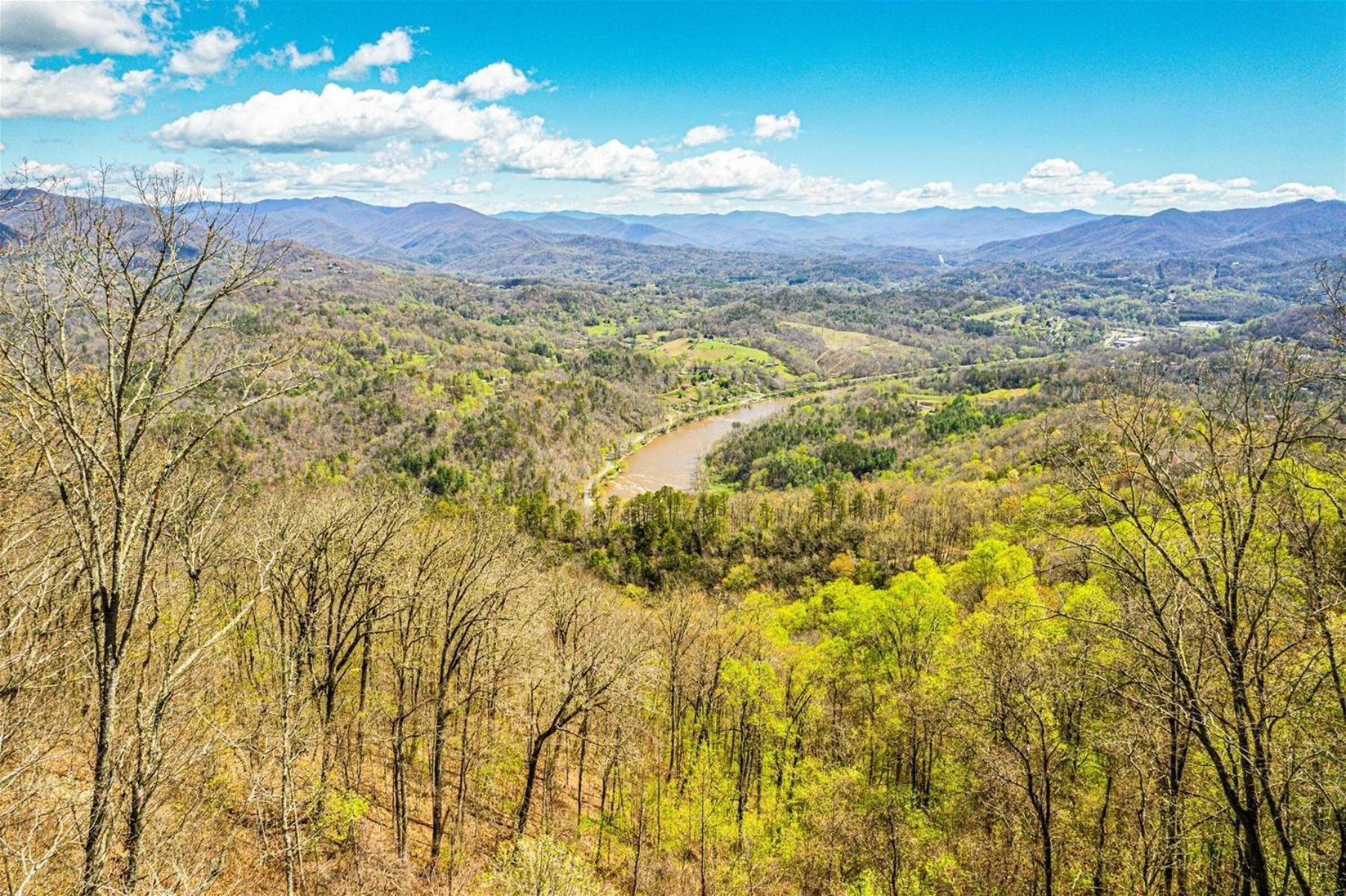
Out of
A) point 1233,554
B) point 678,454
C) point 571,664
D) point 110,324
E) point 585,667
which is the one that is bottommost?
point 678,454

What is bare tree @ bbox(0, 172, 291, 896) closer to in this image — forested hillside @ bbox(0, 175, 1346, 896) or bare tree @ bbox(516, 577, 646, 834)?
forested hillside @ bbox(0, 175, 1346, 896)

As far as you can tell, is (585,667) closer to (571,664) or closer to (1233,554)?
(571,664)

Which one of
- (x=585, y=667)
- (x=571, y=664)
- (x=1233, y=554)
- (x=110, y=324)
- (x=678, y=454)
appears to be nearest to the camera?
(x=110, y=324)

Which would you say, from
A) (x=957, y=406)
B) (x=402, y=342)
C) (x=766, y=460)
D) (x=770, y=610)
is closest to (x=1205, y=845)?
(x=770, y=610)

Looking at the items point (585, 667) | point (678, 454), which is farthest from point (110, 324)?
point (678, 454)

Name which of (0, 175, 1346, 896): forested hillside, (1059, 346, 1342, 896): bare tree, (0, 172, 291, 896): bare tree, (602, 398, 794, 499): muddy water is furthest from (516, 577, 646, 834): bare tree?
(602, 398, 794, 499): muddy water

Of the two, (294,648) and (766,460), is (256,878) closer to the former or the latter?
(294,648)
